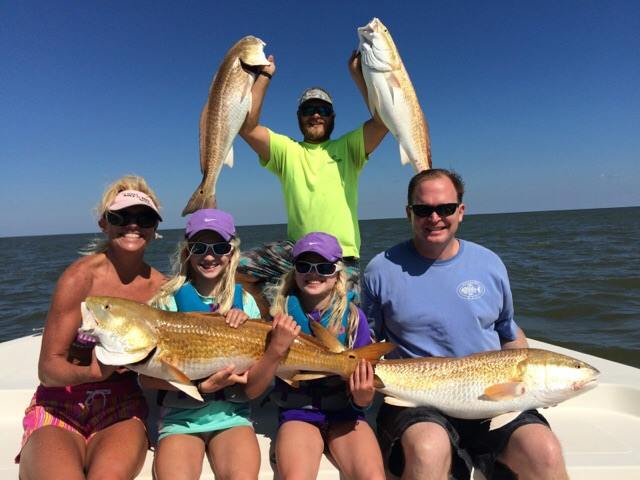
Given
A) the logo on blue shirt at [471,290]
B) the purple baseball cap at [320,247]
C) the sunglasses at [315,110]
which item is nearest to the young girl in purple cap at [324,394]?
the purple baseball cap at [320,247]

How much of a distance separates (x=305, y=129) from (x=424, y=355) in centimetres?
250

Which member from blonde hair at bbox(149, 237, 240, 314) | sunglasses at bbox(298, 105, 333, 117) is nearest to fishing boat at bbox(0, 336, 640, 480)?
blonde hair at bbox(149, 237, 240, 314)

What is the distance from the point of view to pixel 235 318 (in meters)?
2.87

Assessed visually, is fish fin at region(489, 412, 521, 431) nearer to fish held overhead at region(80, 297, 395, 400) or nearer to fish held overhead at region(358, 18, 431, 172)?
fish held overhead at region(80, 297, 395, 400)

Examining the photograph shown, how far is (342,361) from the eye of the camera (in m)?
2.86

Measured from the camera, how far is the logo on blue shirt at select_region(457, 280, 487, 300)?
3.25 metres

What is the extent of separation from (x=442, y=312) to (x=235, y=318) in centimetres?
154

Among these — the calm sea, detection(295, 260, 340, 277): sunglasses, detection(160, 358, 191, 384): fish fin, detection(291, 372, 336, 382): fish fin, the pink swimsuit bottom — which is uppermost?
detection(295, 260, 340, 277): sunglasses

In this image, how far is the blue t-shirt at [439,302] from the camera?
3.22 meters

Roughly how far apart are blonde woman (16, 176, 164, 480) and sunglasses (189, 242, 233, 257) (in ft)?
1.31

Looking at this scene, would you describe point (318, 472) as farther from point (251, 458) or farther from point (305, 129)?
point (305, 129)

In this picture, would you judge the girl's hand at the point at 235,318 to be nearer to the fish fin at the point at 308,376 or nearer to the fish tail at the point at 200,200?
the fish fin at the point at 308,376

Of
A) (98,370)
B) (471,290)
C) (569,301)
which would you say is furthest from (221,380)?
(569,301)

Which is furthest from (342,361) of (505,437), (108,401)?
(108,401)
